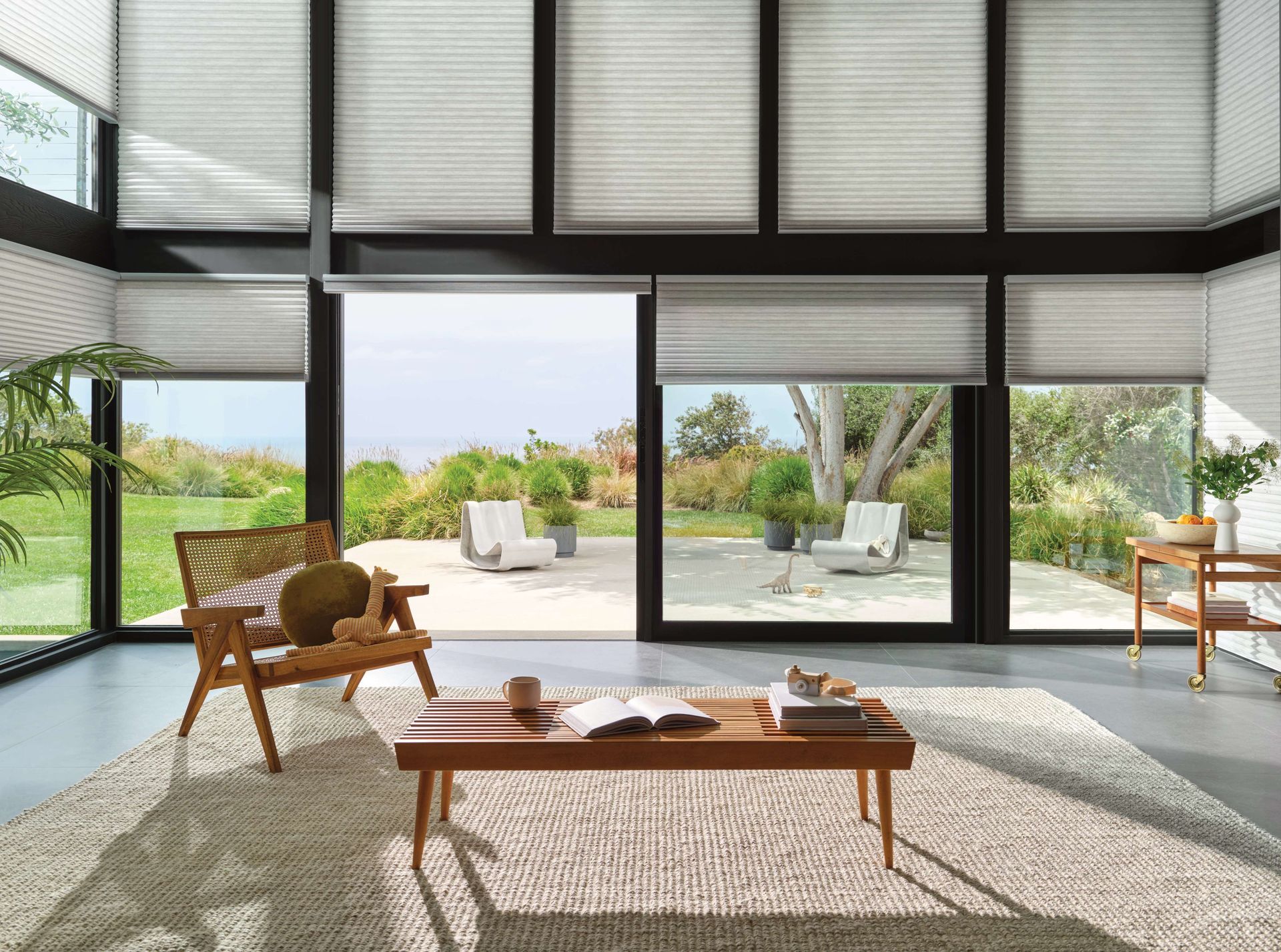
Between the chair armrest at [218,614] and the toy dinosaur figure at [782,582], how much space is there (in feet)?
9.82

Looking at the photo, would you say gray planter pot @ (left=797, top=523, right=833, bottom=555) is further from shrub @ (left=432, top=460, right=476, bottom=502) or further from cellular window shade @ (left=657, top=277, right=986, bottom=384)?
shrub @ (left=432, top=460, right=476, bottom=502)

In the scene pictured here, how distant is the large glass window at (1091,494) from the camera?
5.15 meters

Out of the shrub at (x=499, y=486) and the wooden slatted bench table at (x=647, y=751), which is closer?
the wooden slatted bench table at (x=647, y=751)

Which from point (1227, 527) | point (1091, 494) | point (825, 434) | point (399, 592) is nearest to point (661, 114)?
point (825, 434)

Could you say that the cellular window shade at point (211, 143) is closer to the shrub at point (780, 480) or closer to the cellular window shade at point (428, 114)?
the cellular window shade at point (428, 114)

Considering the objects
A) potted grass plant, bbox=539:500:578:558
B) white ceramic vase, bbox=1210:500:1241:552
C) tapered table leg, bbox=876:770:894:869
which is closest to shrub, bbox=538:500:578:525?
potted grass plant, bbox=539:500:578:558

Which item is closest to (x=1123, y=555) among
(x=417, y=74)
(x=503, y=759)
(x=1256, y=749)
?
(x=1256, y=749)

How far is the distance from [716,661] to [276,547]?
237cm

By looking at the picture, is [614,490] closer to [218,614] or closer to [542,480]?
[542,480]

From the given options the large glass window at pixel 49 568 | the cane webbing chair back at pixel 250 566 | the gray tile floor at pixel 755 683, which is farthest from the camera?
the large glass window at pixel 49 568

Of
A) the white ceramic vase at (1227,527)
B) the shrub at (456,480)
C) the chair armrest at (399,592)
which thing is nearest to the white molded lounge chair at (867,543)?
the white ceramic vase at (1227,527)

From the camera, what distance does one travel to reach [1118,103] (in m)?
5.11

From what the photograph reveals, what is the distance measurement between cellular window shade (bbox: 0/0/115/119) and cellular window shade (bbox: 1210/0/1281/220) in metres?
6.44

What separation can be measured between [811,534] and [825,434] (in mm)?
616
